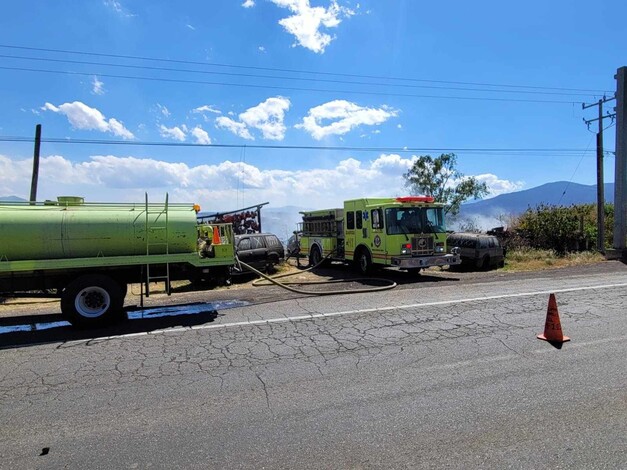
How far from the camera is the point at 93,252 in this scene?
818cm

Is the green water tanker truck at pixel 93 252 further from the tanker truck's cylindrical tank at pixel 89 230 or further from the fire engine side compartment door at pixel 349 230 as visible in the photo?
the fire engine side compartment door at pixel 349 230

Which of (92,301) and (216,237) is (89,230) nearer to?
(92,301)

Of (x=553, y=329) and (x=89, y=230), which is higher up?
(x=89, y=230)

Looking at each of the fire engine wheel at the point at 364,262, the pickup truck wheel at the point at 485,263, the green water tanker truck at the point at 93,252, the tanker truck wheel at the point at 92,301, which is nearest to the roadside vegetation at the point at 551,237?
the pickup truck wheel at the point at 485,263

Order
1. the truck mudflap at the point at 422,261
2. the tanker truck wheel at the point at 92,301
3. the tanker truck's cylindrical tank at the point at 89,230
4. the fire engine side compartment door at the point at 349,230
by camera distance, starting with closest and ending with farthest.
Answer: the tanker truck wheel at the point at 92,301 < the tanker truck's cylindrical tank at the point at 89,230 < the truck mudflap at the point at 422,261 < the fire engine side compartment door at the point at 349,230

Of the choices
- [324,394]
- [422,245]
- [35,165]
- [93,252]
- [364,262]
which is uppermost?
[35,165]

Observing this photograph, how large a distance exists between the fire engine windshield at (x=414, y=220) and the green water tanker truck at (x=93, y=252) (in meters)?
6.79

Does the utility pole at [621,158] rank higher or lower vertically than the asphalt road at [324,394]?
higher

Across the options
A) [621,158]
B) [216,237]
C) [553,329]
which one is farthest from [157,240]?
[621,158]

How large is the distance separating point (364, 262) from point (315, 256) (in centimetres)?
363

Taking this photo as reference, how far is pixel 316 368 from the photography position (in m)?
5.07

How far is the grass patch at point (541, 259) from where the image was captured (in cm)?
1802

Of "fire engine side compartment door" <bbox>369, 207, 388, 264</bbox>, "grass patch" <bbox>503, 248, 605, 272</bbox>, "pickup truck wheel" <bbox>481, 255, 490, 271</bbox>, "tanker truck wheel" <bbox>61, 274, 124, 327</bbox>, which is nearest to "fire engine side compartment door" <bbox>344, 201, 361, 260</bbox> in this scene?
"fire engine side compartment door" <bbox>369, 207, 388, 264</bbox>

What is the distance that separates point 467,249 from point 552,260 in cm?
373
